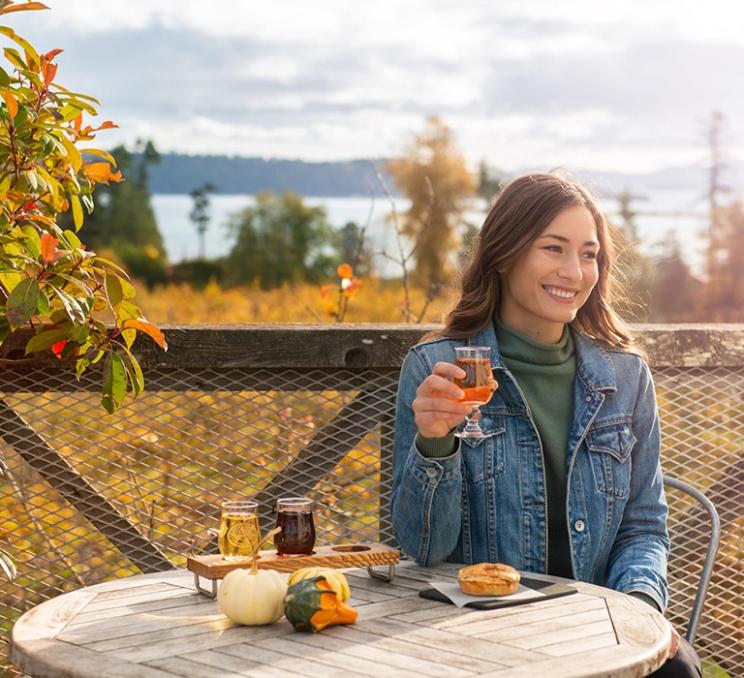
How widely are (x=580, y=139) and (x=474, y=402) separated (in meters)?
59.0

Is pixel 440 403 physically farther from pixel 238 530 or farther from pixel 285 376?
pixel 285 376

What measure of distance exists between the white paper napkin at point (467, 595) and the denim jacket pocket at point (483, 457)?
1.27 ft

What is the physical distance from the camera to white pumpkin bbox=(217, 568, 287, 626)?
5.93 ft

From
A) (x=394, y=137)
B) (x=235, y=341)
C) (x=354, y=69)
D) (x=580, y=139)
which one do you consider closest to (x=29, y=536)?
(x=235, y=341)

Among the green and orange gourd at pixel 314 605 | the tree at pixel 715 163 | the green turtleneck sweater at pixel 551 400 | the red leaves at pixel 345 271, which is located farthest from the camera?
the tree at pixel 715 163

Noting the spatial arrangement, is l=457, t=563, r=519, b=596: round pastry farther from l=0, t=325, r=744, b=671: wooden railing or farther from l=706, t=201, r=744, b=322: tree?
l=706, t=201, r=744, b=322: tree

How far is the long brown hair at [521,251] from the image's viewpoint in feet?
8.29

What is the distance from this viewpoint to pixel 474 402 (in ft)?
6.84

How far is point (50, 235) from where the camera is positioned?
229 centimetres

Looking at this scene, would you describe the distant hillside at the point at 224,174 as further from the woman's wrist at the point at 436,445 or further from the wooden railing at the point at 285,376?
the woman's wrist at the point at 436,445

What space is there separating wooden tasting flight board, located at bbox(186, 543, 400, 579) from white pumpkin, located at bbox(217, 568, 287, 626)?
14 cm

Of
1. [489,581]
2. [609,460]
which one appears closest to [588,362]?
[609,460]

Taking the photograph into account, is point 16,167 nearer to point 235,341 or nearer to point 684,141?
point 235,341

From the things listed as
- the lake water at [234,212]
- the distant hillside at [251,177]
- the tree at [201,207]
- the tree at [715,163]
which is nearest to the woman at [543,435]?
the lake water at [234,212]
